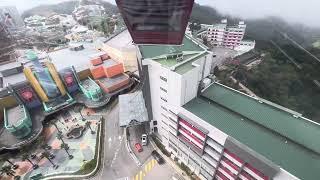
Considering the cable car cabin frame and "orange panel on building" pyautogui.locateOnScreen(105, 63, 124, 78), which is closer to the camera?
the cable car cabin frame

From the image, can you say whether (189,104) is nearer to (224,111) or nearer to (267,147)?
(224,111)

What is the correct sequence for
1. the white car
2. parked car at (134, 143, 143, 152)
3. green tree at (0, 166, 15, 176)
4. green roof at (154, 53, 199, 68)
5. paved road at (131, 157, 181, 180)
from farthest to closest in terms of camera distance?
the white car
parked car at (134, 143, 143, 152)
paved road at (131, 157, 181, 180)
green tree at (0, 166, 15, 176)
green roof at (154, 53, 199, 68)

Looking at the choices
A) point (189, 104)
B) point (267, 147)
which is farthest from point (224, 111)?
point (267, 147)

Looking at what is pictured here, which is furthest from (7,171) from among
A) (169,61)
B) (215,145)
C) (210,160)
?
(215,145)

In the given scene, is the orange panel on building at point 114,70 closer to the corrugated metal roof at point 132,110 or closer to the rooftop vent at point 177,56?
the corrugated metal roof at point 132,110

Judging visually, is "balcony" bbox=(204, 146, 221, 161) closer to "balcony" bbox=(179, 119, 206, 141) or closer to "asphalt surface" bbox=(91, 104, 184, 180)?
"balcony" bbox=(179, 119, 206, 141)

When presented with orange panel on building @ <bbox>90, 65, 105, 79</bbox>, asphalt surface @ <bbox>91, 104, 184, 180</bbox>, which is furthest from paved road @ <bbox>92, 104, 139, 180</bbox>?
orange panel on building @ <bbox>90, 65, 105, 79</bbox>

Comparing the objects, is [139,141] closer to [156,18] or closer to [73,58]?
[156,18]

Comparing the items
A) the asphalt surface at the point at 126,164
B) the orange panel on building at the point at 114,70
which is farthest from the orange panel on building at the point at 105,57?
the asphalt surface at the point at 126,164
